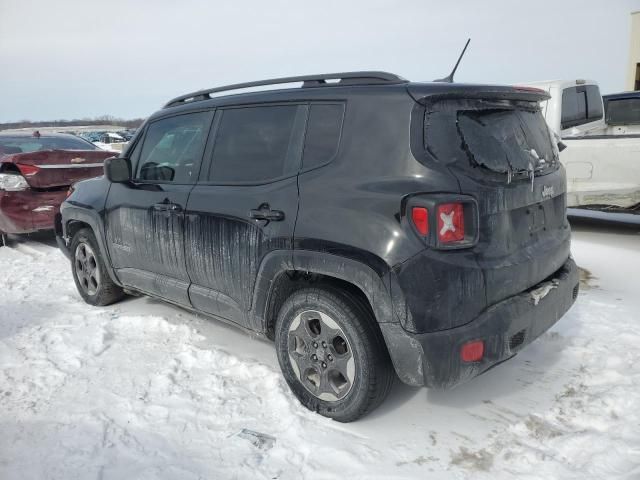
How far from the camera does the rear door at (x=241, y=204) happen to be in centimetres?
300

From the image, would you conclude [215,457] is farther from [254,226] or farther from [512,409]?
[512,409]

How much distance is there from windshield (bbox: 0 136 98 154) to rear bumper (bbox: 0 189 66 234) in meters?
1.42

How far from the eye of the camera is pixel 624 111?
8.60 metres

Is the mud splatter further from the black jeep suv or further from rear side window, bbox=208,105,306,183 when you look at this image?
rear side window, bbox=208,105,306,183

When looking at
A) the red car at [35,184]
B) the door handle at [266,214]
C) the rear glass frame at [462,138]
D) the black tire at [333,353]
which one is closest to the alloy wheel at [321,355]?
the black tire at [333,353]

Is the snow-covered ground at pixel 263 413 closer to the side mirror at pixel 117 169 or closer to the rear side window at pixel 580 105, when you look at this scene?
the side mirror at pixel 117 169

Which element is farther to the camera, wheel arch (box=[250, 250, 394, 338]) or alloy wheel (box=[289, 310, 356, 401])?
alloy wheel (box=[289, 310, 356, 401])

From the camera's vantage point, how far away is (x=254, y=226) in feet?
10.2

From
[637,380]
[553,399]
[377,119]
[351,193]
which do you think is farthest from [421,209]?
[637,380]

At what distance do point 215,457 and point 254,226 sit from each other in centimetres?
127

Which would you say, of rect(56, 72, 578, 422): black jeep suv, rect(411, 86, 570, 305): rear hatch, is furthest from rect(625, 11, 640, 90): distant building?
rect(411, 86, 570, 305): rear hatch

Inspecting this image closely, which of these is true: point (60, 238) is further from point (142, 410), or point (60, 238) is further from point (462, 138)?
point (462, 138)

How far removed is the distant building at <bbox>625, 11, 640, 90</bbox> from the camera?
908 inches

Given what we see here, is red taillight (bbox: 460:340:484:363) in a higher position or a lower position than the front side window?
lower
